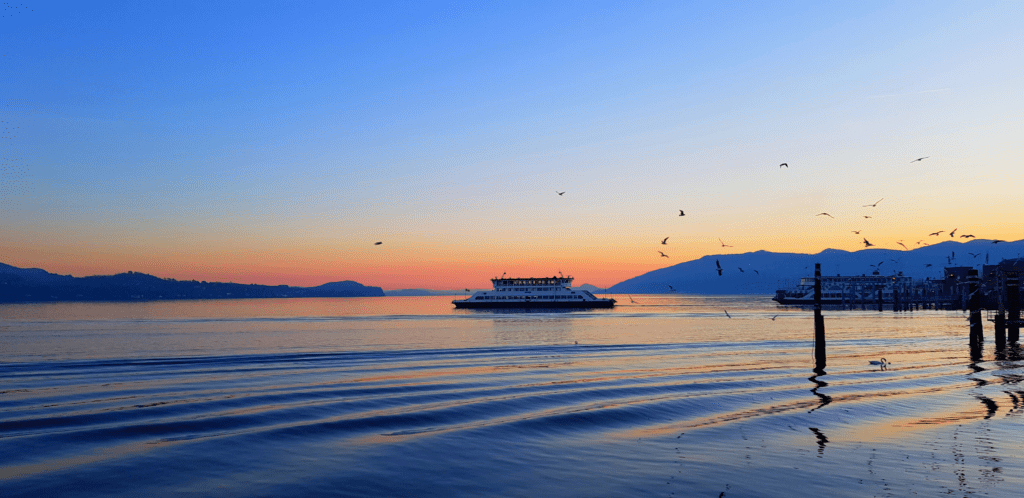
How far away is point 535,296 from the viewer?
127750 millimetres

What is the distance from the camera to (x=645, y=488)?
991 centimetres

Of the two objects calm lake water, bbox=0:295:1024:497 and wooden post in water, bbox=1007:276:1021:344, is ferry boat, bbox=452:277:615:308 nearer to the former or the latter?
wooden post in water, bbox=1007:276:1021:344

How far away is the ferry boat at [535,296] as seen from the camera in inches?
4956

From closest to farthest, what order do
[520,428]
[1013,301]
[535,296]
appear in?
[520,428]
[1013,301]
[535,296]

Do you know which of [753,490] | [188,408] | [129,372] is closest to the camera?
[753,490]

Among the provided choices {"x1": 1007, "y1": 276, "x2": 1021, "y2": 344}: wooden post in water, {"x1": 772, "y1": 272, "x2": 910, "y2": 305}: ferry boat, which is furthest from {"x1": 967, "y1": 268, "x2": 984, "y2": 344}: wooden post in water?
{"x1": 772, "y1": 272, "x2": 910, "y2": 305}: ferry boat

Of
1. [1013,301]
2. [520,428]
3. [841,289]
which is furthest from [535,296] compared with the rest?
[520,428]

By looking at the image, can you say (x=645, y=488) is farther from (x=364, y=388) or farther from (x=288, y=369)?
(x=288, y=369)

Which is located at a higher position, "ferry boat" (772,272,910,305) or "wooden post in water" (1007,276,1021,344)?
"ferry boat" (772,272,910,305)

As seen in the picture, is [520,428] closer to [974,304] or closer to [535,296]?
[974,304]

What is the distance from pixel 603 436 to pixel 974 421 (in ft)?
26.5

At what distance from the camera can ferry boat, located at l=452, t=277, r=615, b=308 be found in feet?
413

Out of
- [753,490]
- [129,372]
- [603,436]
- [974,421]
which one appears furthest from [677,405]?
[129,372]

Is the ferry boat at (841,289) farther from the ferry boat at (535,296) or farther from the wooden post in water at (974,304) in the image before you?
the wooden post in water at (974,304)
